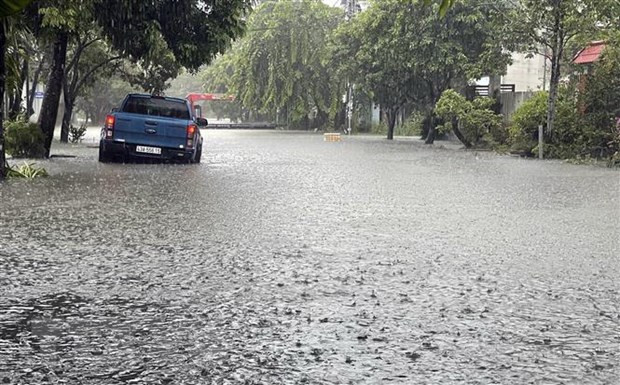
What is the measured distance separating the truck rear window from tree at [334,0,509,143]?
48.2 ft

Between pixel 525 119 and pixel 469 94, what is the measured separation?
44.8ft

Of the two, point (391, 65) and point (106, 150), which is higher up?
point (391, 65)

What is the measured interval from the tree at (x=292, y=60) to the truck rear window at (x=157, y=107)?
131 ft

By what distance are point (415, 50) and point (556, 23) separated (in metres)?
12.0

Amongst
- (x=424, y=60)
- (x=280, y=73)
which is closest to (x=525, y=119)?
(x=424, y=60)

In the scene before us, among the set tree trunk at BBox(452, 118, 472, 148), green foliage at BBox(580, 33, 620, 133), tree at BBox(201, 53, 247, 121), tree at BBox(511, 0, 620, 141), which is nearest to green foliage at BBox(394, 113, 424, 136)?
tree at BBox(201, 53, 247, 121)

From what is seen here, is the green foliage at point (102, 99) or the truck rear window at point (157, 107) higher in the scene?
the green foliage at point (102, 99)

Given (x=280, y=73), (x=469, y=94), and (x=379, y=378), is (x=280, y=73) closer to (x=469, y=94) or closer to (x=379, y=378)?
(x=469, y=94)

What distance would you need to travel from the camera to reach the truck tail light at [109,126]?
70.9 feet

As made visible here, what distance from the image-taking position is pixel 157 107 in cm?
2245

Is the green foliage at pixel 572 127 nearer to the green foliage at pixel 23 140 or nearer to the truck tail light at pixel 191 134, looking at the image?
the truck tail light at pixel 191 134

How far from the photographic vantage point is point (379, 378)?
423 centimetres

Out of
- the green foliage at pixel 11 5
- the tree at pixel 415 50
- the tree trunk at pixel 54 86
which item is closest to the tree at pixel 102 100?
the tree at pixel 415 50

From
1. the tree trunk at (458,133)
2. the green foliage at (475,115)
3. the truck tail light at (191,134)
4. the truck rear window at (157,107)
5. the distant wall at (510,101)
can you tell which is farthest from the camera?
the distant wall at (510,101)
